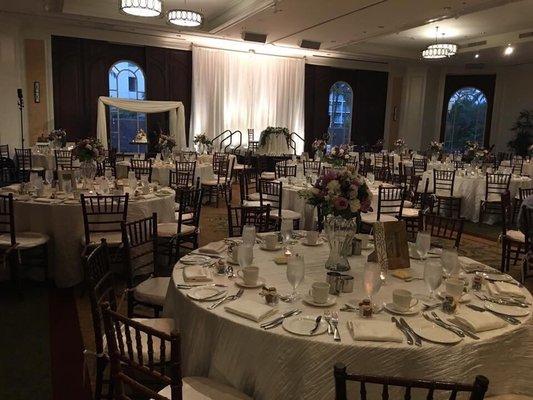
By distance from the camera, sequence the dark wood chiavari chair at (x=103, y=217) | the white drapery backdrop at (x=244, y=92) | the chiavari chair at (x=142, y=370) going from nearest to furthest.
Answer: the chiavari chair at (x=142, y=370) < the dark wood chiavari chair at (x=103, y=217) < the white drapery backdrop at (x=244, y=92)

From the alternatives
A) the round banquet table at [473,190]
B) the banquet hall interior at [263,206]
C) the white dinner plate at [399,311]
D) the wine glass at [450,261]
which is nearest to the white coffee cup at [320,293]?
the banquet hall interior at [263,206]

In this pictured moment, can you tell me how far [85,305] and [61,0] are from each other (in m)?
7.47

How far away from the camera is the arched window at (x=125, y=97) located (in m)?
12.8

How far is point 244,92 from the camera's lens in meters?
14.6

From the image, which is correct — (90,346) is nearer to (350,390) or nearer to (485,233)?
(350,390)

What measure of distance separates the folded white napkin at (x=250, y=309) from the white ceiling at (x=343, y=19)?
7250 mm

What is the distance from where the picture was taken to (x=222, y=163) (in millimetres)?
9094

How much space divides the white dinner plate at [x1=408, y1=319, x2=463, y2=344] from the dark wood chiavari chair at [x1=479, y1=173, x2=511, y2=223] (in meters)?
6.33

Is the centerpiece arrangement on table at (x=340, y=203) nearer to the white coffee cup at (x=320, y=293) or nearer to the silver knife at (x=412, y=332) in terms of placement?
the white coffee cup at (x=320, y=293)

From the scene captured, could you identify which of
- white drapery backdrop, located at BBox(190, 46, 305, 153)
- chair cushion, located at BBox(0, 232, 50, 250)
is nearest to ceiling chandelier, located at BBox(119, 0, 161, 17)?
chair cushion, located at BBox(0, 232, 50, 250)

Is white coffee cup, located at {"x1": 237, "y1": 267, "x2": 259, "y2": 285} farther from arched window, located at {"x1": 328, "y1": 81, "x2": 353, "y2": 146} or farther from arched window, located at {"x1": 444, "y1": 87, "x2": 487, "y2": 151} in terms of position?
arched window, located at {"x1": 444, "y1": 87, "x2": 487, "y2": 151}

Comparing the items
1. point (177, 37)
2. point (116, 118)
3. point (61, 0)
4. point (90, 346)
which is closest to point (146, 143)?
point (116, 118)

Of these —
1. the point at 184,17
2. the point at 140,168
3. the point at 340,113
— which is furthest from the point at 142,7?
the point at 340,113

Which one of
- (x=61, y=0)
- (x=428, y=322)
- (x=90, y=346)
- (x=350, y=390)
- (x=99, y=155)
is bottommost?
(x=90, y=346)
